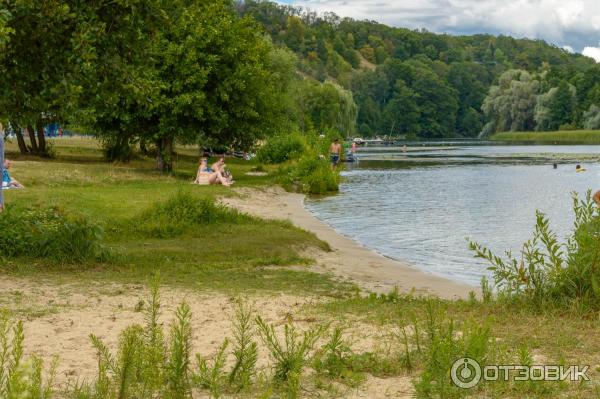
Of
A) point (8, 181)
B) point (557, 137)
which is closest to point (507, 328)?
point (8, 181)

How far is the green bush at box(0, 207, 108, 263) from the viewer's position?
12.5m

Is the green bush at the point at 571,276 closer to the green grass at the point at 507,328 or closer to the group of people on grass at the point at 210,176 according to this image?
the green grass at the point at 507,328

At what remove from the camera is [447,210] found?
30734 millimetres

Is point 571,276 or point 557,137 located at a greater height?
point 571,276

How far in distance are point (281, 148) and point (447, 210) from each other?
68.3ft

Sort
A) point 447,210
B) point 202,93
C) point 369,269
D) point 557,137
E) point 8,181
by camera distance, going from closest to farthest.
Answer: point 369,269
point 8,181
point 447,210
point 202,93
point 557,137

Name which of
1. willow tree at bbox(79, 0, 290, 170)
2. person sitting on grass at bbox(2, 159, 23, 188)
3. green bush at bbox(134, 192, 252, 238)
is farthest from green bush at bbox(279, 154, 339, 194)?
green bush at bbox(134, 192, 252, 238)

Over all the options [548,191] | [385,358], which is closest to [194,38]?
[548,191]

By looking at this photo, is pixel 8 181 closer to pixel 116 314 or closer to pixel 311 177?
pixel 116 314

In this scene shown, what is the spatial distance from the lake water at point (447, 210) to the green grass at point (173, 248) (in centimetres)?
332

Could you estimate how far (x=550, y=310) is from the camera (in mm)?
9109

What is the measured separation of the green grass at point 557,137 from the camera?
429 feet

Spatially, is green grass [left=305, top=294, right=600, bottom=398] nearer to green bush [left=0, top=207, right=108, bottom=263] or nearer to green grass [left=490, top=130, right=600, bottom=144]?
green bush [left=0, top=207, right=108, bottom=263]

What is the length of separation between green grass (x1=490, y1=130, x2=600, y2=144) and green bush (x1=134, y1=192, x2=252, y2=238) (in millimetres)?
117053
